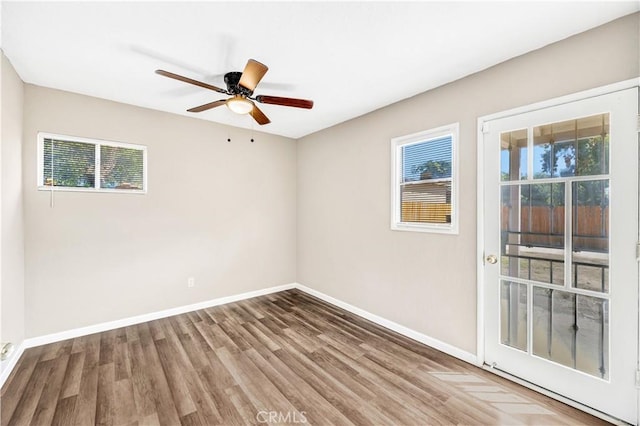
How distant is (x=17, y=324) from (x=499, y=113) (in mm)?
4702

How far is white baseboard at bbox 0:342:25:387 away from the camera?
2137 millimetres

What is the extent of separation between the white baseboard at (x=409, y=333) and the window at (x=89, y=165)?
9.80 ft

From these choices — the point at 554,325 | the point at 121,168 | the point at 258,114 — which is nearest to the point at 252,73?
the point at 258,114

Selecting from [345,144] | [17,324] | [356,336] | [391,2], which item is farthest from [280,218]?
[391,2]

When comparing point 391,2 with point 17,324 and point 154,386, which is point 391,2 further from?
point 17,324

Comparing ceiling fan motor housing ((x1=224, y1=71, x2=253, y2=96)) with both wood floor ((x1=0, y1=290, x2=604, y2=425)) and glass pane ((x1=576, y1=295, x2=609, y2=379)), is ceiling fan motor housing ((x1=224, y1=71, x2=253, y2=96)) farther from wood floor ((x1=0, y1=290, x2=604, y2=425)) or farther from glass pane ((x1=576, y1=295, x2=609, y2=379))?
glass pane ((x1=576, y1=295, x2=609, y2=379))

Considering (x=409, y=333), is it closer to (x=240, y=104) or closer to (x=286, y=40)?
(x=240, y=104)

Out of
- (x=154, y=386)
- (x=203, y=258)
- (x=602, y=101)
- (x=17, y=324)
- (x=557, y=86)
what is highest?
(x=557, y=86)

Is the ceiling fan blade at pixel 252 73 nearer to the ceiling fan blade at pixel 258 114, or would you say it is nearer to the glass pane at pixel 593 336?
the ceiling fan blade at pixel 258 114

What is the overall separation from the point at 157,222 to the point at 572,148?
4.22 meters

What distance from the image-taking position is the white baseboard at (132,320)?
9.07 feet

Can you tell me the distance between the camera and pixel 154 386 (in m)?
2.14

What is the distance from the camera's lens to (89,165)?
3018mm

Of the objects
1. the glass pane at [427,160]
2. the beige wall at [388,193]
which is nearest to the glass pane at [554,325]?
the beige wall at [388,193]
